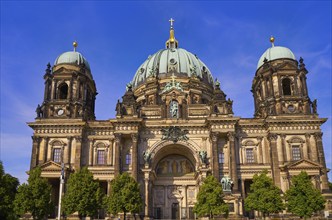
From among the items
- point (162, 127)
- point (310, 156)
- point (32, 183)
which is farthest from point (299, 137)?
point (32, 183)

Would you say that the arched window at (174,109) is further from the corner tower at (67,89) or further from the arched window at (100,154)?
the corner tower at (67,89)

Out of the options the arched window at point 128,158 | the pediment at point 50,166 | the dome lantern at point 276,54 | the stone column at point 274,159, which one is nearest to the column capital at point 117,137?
the arched window at point 128,158

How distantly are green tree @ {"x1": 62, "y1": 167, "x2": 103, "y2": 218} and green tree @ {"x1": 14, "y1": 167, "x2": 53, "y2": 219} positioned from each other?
2.14 metres

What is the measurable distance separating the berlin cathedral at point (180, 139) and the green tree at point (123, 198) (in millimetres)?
5826

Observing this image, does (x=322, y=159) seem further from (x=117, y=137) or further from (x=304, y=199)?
(x=117, y=137)

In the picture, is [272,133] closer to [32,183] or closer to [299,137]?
[299,137]

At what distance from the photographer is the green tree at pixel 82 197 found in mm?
40406

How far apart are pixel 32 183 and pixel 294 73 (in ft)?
128

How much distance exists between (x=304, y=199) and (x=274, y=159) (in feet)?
31.6

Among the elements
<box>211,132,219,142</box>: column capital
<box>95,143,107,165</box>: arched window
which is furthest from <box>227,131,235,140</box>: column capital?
<box>95,143,107,165</box>: arched window

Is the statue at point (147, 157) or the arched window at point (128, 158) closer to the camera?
the statue at point (147, 157)

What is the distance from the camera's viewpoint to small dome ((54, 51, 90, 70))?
56000 millimetres

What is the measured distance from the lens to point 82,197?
4053 centimetres

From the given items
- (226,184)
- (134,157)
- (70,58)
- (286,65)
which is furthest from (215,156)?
(70,58)
